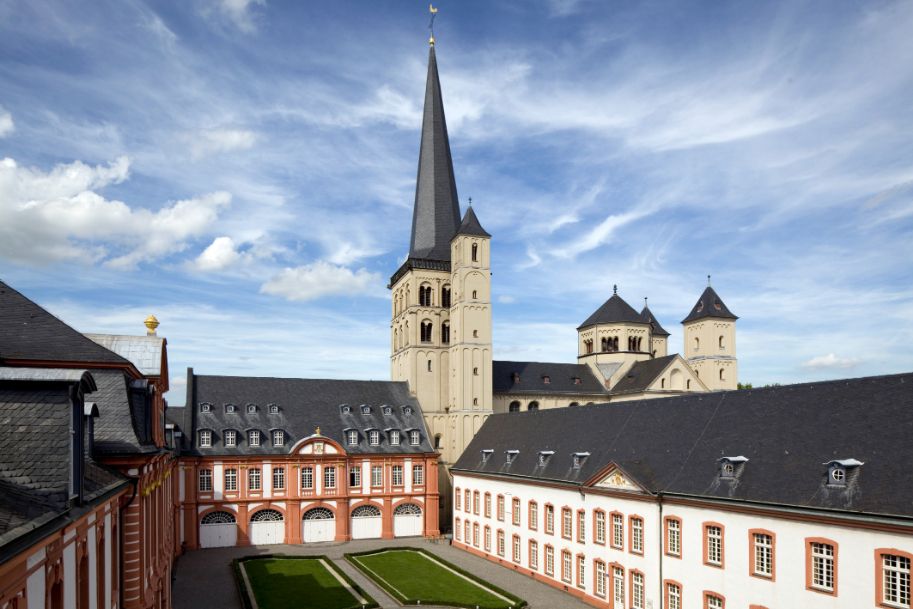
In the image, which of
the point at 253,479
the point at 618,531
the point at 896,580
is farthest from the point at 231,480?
the point at 896,580

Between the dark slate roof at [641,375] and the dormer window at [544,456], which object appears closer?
the dormer window at [544,456]

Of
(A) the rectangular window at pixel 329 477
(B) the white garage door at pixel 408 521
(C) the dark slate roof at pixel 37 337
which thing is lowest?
(B) the white garage door at pixel 408 521

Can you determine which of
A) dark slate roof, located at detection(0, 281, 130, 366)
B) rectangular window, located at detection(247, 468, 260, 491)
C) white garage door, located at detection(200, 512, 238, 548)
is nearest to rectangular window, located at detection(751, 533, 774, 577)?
dark slate roof, located at detection(0, 281, 130, 366)

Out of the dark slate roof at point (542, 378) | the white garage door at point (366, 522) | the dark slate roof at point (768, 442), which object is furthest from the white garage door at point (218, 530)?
the dark slate roof at point (542, 378)

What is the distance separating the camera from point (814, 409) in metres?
31.0

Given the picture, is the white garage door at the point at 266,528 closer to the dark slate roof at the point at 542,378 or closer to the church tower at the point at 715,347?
the dark slate roof at the point at 542,378

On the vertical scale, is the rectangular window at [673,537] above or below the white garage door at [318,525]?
above

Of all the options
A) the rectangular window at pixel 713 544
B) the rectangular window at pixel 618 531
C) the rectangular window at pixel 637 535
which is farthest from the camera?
the rectangular window at pixel 618 531

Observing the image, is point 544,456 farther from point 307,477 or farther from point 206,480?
point 206,480

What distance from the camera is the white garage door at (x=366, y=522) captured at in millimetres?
60406

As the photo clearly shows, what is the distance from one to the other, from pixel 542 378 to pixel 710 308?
21.8 metres

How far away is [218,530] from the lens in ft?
186

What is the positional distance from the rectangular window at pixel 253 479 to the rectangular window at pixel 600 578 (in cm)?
2984

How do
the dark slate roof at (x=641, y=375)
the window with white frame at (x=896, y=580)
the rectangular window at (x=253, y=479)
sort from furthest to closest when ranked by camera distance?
the dark slate roof at (x=641, y=375), the rectangular window at (x=253, y=479), the window with white frame at (x=896, y=580)
